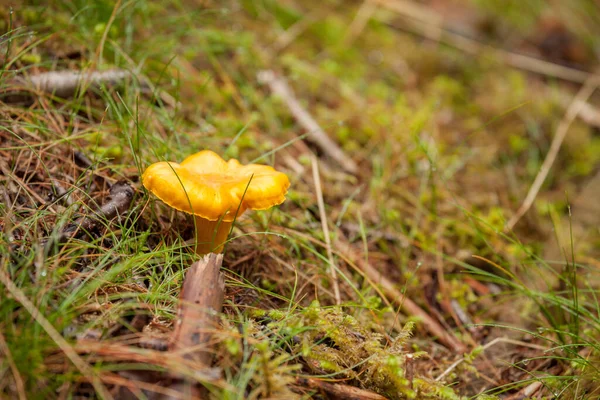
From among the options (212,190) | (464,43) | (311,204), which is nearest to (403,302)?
(311,204)

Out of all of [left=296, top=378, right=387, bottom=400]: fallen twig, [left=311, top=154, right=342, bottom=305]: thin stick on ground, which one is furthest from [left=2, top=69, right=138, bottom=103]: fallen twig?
[left=296, top=378, right=387, bottom=400]: fallen twig

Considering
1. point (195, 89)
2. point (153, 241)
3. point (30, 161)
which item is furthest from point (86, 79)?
point (153, 241)

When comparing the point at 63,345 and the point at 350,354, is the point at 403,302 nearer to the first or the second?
the point at 350,354

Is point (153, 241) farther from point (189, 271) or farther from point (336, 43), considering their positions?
point (336, 43)

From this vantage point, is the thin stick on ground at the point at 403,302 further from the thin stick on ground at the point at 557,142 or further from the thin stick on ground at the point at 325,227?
the thin stick on ground at the point at 557,142

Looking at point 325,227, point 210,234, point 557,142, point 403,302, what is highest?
point 210,234

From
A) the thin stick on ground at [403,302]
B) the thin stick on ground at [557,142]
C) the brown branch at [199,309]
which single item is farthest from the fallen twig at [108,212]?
the thin stick on ground at [557,142]
